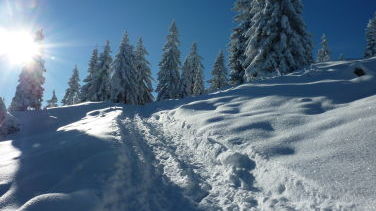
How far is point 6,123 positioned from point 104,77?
23.7 meters

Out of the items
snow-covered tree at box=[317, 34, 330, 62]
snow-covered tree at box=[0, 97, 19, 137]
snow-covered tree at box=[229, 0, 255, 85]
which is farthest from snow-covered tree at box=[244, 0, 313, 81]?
snow-covered tree at box=[317, 34, 330, 62]

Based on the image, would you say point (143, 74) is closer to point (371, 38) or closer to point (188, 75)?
point (188, 75)

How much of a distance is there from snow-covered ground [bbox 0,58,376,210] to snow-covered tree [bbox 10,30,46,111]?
2880 centimetres

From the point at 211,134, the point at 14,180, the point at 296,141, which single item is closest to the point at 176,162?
the point at 211,134

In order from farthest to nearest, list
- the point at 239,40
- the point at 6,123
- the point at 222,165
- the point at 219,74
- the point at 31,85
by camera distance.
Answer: the point at 219,74, the point at 31,85, the point at 239,40, the point at 6,123, the point at 222,165

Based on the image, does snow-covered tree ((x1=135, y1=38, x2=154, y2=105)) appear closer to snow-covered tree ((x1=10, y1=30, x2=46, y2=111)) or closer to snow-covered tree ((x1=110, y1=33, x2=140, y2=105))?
snow-covered tree ((x1=110, y1=33, x2=140, y2=105))

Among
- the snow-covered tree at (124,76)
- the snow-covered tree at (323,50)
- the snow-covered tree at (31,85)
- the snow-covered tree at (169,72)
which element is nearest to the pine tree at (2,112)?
the snow-covered tree at (124,76)

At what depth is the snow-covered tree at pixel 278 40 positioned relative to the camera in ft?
72.9

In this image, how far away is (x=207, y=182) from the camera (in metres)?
6.98

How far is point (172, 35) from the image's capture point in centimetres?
4266

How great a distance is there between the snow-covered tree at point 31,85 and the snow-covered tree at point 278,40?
2855cm

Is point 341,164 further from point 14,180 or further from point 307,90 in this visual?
point 307,90

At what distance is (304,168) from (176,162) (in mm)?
3536

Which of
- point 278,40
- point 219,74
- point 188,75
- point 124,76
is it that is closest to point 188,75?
point 188,75
